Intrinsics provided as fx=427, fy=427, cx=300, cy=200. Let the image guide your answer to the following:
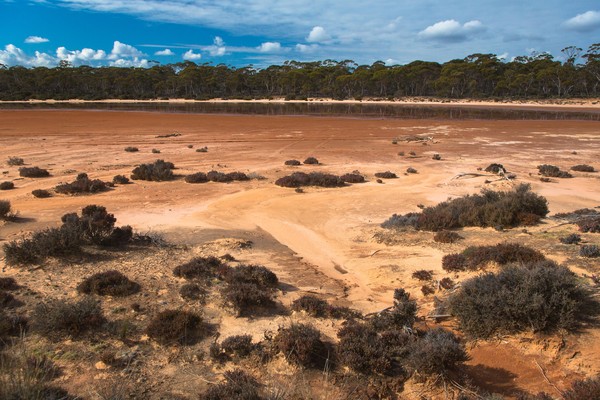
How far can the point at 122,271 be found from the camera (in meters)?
7.62

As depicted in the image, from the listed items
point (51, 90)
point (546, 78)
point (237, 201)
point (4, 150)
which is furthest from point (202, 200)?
point (51, 90)

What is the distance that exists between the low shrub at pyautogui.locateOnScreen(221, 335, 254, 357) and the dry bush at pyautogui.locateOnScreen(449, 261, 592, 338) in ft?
9.71

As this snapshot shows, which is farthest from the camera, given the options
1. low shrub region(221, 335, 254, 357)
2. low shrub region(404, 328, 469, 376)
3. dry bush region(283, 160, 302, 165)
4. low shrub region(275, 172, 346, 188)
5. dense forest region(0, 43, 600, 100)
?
dense forest region(0, 43, 600, 100)

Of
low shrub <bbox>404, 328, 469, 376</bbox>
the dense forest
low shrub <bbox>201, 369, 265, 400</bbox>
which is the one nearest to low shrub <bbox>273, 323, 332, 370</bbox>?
low shrub <bbox>201, 369, 265, 400</bbox>

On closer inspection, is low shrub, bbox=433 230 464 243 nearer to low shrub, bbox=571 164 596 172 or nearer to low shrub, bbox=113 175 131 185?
low shrub, bbox=113 175 131 185

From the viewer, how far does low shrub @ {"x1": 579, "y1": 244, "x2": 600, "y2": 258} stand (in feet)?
25.6

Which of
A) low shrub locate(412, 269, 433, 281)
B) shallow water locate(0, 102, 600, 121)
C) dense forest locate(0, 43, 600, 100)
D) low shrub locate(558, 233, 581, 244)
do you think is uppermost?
dense forest locate(0, 43, 600, 100)

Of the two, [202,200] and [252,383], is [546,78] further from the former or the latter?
[252,383]

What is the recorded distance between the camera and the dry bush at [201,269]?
7488 mm

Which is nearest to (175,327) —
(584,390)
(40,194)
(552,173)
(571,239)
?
(584,390)

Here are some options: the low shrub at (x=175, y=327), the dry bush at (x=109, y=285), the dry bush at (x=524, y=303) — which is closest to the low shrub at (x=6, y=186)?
the dry bush at (x=109, y=285)

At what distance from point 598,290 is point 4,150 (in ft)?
86.2

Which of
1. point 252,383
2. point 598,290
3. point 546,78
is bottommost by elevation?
point 252,383

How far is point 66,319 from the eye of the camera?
5.63m
